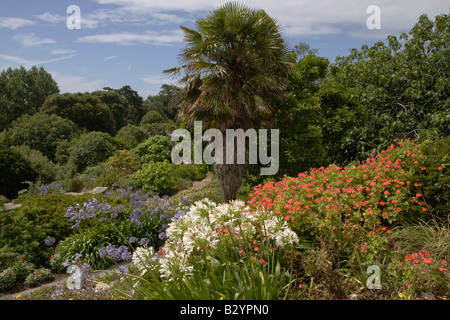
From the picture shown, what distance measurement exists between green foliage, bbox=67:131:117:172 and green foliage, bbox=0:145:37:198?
4.38m

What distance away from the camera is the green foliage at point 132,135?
1006 inches

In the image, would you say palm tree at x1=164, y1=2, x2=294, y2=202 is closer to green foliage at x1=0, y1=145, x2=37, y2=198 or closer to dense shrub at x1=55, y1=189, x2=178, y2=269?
→ dense shrub at x1=55, y1=189, x2=178, y2=269

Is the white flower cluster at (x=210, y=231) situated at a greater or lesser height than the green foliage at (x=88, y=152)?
lesser

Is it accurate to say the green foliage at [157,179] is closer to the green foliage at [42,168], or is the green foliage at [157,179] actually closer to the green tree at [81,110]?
the green foliage at [42,168]

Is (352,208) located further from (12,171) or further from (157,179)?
(12,171)

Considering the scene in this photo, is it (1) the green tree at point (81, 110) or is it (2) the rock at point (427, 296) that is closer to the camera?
(2) the rock at point (427, 296)

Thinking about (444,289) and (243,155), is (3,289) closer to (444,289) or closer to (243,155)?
(444,289)

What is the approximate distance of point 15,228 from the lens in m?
5.98

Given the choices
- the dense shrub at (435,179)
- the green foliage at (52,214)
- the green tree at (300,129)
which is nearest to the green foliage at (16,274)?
the green foliage at (52,214)

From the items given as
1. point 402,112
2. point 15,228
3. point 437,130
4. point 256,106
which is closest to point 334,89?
point 402,112

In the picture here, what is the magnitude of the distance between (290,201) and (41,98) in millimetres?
27998

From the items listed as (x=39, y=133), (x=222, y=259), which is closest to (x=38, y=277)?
(x=222, y=259)

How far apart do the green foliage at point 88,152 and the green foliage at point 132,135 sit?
5709 millimetres

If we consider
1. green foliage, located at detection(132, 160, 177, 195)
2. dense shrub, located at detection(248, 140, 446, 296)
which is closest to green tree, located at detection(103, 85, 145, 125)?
green foliage, located at detection(132, 160, 177, 195)
